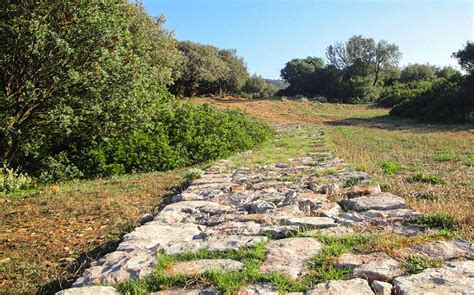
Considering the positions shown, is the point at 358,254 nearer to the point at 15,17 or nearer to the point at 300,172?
the point at 300,172

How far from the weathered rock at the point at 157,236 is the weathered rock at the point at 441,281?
188 centimetres

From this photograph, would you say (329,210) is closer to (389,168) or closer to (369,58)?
(389,168)

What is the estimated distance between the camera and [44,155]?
899cm

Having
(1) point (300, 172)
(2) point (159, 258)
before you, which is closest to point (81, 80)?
(1) point (300, 172)

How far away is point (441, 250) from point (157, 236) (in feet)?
7.74

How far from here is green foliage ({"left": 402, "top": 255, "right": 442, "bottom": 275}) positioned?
103 inches

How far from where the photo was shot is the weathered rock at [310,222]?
3.70 meters

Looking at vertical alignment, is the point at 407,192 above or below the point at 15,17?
below

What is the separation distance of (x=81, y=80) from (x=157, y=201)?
11.8ft

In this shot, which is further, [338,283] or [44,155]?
[44,155]

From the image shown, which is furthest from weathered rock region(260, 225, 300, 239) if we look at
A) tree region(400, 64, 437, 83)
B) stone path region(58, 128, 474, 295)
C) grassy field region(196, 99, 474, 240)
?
tree region(400, 64, 437, 83)

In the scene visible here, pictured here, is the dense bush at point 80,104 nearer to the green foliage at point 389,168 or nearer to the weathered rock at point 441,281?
the green foliage at point 389,168

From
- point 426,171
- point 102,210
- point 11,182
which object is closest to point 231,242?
point 102,210

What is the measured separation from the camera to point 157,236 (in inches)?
147
